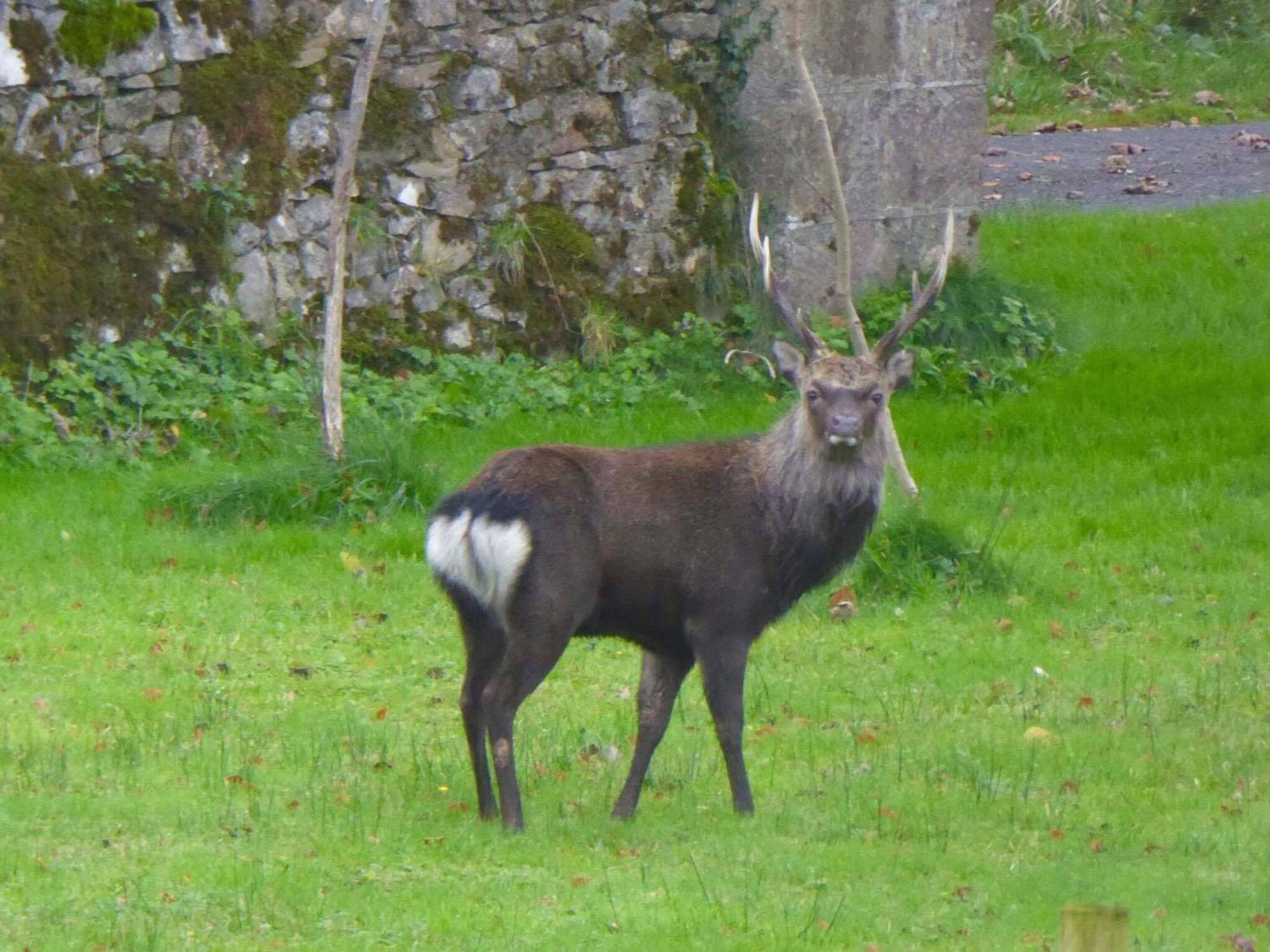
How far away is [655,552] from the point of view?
20.7ft

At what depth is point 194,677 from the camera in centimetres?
771

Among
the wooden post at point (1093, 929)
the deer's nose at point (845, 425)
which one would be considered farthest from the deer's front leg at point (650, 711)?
the wooden post at point (1093, 929)

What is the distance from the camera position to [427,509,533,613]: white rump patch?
6.07 m

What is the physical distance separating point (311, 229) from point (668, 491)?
581 centimetres

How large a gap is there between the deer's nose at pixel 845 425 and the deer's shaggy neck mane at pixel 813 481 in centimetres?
8

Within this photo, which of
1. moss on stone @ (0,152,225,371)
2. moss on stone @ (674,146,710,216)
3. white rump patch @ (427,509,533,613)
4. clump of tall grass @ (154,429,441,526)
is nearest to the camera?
white rump patch @ (427,509,533,613)

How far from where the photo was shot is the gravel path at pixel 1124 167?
16031 millimetres

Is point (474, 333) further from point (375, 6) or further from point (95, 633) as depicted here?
point (95, 633)

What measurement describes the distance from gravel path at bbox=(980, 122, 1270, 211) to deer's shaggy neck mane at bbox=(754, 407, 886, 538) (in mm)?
9580

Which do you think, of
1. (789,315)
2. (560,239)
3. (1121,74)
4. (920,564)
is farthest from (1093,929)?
(1121,74)

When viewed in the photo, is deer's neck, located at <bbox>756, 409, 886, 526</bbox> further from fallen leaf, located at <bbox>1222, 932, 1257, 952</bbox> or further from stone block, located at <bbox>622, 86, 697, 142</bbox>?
stone block, located at <bbox>622, 86, 697, 142</bbox>

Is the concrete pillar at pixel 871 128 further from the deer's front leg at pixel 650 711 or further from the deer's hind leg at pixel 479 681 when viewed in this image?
the deer's hind leg at pixel 479 681

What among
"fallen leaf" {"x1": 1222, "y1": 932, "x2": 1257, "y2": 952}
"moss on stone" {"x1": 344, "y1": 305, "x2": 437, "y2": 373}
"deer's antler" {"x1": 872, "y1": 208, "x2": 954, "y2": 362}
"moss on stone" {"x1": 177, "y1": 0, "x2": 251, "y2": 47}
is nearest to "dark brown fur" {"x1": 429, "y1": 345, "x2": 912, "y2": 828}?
"deer's antler" {"x1": 872, "y1": 208, "x2": 954, "y2": 362}

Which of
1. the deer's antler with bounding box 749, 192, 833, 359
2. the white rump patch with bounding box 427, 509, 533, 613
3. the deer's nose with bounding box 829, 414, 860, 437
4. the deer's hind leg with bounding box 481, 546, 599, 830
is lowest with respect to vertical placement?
the deer's hind leg with bounding box 481, 546, 599, 830
